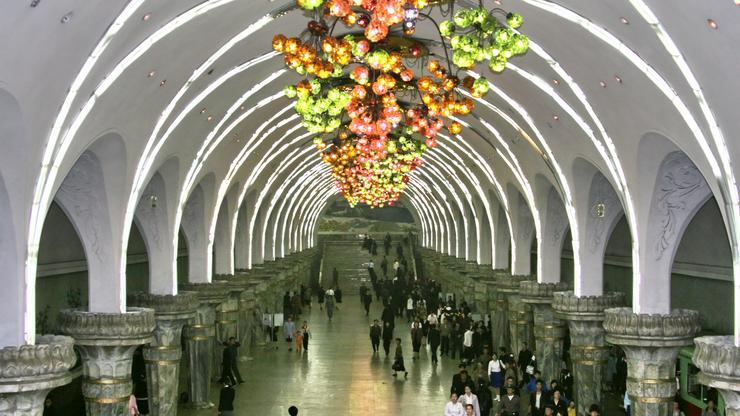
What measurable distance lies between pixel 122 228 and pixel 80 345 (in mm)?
2334

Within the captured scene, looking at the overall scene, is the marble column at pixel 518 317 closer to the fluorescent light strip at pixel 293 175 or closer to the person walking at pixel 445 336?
the person walking at pixel 445 336

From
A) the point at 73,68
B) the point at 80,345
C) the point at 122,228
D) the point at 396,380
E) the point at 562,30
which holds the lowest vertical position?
the point at 396,380

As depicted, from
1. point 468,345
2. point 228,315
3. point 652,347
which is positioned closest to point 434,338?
point 468,345

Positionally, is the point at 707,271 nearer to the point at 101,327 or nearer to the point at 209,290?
the point at 209,290

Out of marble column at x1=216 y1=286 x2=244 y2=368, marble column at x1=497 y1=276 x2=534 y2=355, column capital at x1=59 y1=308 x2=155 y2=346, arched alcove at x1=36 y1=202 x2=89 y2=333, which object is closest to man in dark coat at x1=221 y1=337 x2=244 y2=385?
marble column at x1=216 y1=286 x2=244 y2=368

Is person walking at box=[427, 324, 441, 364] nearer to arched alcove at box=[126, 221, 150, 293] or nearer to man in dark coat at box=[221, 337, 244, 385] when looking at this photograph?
man in dark coat at box=[221, 337, 244, 385]

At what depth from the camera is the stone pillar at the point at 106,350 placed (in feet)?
64.2

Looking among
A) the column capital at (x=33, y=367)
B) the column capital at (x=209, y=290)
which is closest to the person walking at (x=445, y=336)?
the column capital at (x=209, y=290)

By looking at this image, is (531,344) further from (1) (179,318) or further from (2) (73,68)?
(2) (73,68)

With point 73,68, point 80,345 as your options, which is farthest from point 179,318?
point 73,68

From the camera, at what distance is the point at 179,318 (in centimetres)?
2431

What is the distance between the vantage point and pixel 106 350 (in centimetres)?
1970

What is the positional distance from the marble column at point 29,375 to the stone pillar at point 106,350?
4.70 m

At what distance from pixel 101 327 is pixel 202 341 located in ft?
28.7
